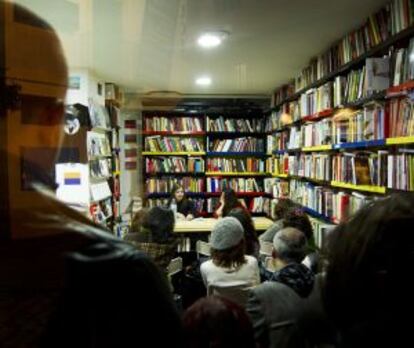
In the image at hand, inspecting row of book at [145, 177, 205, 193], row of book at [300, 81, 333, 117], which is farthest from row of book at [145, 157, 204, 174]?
row of book at [300, 81, 333, 117]

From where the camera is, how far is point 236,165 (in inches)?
255

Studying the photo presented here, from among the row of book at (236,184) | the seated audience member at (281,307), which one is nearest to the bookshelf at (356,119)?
the seated audience member at (281,307)

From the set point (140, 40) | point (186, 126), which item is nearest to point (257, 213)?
point (186, 126)

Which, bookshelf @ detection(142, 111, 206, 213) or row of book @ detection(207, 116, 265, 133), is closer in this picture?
bookshelf @ detection(142, 111, 206, 213)

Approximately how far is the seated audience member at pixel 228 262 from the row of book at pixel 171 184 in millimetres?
3698

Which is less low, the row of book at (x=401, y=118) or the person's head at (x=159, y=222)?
the row of book at (x=401, y=118)

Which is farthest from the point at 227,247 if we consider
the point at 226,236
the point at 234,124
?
the point at 234,124

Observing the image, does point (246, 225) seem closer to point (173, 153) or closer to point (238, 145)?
point (173, 153)

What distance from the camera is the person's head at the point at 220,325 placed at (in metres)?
0.87

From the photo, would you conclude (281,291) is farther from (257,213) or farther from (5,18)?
(257,213)

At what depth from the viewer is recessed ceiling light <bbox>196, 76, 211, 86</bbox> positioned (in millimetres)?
5090

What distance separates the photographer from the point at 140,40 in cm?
310

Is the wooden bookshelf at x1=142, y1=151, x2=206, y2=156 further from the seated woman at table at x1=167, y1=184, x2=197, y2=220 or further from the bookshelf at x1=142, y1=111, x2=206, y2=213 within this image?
the seated woman at table at x1=167, y1=184, x2=197, y2=220

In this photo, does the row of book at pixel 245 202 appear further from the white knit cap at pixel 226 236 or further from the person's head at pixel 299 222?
the white knit cap at pixel 226 236
